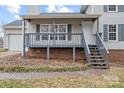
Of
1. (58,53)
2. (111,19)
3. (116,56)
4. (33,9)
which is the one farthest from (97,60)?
(33,9)

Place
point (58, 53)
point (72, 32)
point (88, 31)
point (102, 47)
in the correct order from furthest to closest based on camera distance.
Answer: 1. point (88, 31)
2. point (72, 32)
3. point (58, 53)
4. point (102, 47)

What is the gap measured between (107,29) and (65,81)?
11448 millimetres

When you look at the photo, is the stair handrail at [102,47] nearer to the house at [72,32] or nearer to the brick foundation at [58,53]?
the house at [72,32]

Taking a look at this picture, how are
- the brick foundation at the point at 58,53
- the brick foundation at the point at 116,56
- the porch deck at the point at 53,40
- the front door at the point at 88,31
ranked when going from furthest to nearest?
1. the brick foundation at the point at 116,56
2. the front door at the point at 88,31
3. the brick foundation at the point at 58,53
4. the porch deck at the point at 53,40

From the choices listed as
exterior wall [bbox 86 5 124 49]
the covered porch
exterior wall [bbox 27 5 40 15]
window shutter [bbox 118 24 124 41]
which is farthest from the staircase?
exterior wall [bbox 27 5 40 15]

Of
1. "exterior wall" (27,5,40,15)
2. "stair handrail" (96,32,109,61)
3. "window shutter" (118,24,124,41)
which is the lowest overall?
"stair handrail" (96,32,109,61)

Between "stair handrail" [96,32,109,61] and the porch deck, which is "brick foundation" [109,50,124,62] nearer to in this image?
"stair handrail" [96,32,109,61]

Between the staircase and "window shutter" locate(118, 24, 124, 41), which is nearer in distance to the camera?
the staircase

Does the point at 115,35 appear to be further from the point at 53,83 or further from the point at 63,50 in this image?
the point at 53,83

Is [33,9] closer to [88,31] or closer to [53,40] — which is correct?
[53,40]

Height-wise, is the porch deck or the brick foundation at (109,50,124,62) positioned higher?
the porch deck

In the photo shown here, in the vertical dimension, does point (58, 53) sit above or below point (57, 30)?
below

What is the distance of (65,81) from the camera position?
11.8m

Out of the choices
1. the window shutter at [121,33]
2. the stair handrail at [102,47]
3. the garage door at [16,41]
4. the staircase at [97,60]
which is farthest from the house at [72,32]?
the garage door at [16,41]
